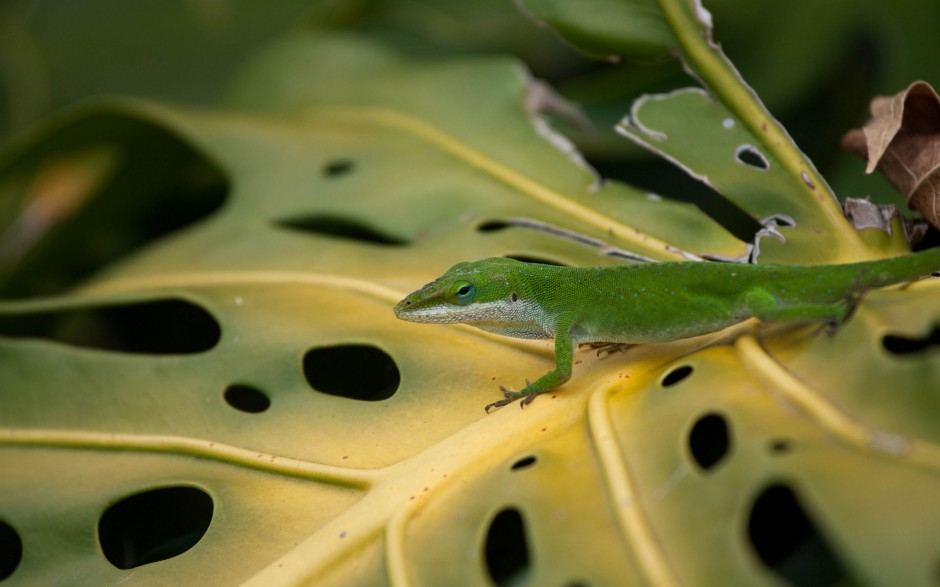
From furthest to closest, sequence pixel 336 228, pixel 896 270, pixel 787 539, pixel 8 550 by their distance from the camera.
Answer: pixel 336 228, pixel 8 550, pixel 896 270, pixel 787 539

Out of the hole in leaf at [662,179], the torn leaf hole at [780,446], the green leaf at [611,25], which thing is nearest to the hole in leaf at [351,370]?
the torn leaf hole at [780,446]

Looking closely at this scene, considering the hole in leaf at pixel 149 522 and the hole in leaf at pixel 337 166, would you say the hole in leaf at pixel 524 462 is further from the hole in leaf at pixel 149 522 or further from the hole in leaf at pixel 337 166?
the hole in leaf at pixel 337 166

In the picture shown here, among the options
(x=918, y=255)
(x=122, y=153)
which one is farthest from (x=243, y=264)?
(x=918, y=255)

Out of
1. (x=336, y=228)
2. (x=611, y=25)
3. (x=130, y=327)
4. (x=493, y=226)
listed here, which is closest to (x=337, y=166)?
(x=336, y=228)

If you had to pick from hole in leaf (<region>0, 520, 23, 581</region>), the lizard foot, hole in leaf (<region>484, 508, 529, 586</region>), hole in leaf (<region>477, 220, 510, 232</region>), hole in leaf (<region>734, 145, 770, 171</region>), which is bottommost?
hole in leaf (<region>484, 508, 529, 586</region>)

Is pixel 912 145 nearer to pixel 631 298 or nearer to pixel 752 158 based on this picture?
pixel 752 158

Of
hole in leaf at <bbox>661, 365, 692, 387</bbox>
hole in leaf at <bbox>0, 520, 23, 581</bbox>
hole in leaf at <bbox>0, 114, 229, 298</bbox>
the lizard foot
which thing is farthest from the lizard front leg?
hole in leaf at <bbox>0, 114, 229, 298</bbox>

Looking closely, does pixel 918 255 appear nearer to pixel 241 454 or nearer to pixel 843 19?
pixel 241 454

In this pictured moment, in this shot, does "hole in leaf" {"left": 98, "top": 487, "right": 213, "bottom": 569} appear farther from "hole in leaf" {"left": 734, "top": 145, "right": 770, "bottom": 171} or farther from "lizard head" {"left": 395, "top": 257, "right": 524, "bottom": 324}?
"hole in leaf" {"left": 734, "top": 145, "right": 770, "bottom": 171}
